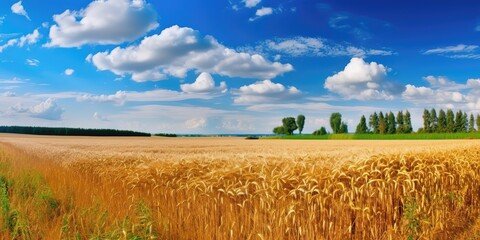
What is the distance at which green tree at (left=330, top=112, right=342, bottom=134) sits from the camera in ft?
332

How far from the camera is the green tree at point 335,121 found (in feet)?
332

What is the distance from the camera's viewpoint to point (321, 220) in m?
4.84

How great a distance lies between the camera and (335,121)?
4033 inches

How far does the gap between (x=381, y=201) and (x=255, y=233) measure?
6.73ft

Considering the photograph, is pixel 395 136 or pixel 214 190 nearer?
pixel 214 190

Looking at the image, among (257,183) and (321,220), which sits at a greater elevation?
(257,183)

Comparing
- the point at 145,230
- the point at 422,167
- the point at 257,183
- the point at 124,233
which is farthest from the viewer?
the point at 422,167

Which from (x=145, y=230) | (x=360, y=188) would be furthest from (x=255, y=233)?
(x=360, y=188)

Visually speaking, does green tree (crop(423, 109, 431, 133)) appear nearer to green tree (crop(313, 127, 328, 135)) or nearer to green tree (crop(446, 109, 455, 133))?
green tree (crop(446, 109, 455, 133))

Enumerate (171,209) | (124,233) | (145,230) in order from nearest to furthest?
1. (124,233)
2. (145,230)
3. (171,209)

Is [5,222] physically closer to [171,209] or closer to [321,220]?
[171,209]

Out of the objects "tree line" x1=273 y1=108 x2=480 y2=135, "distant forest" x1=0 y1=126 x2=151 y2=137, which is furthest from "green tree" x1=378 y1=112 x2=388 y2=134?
"distant forest" x1=0 y1=126 x2=151 y2=137

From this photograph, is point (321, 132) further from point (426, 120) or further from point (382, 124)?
point (426, 120)

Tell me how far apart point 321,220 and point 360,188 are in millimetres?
771
